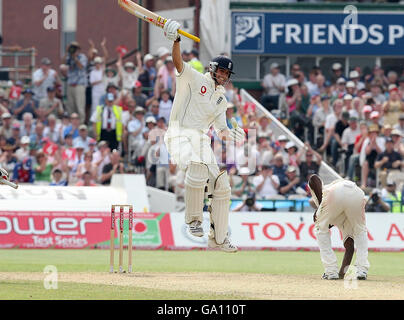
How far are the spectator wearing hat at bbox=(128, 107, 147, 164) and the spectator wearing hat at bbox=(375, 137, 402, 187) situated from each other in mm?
5219

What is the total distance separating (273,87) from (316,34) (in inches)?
92.0

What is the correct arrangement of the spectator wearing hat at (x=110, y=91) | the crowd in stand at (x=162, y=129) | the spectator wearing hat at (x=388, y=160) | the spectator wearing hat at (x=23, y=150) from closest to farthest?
the crowd in stand at (x=162, y=129) < the spectator wearing hat at (x=23, y=150) < the spectator wearing hat at (x=388, y=160) < the spectator wearing hat at (x=110, y=91)

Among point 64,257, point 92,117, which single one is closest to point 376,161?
point 92,117

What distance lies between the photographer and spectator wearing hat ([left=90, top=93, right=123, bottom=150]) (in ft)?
80.1

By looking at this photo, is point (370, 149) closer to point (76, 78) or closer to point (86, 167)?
point (86, 167)

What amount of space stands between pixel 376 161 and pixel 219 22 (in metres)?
6.02

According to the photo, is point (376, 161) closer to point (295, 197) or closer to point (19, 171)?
point (295, 197)

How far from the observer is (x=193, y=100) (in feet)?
44.0

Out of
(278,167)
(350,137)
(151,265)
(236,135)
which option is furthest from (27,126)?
(236,135)

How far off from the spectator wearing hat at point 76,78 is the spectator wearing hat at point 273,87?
450 centimetres

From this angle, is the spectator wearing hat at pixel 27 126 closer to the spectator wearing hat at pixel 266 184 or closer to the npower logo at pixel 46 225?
the npower logo at pixel 46 225

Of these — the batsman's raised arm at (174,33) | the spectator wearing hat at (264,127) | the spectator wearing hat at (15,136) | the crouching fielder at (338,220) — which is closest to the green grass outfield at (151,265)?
the crouching fielder at (338,220)

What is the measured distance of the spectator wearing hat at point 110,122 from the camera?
24.4 m

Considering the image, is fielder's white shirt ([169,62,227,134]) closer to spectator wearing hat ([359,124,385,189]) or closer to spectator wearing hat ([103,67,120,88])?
spectator wearing hat ([359,124,385,189])
